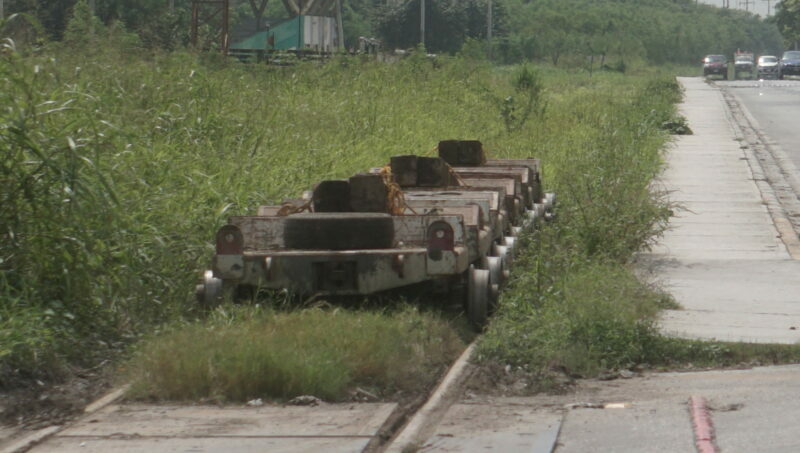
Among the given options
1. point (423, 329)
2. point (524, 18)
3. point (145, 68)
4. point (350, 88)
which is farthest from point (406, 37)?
point (423, 329)

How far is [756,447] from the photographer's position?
5.94 meters

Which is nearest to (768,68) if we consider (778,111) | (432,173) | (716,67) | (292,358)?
(716,67)

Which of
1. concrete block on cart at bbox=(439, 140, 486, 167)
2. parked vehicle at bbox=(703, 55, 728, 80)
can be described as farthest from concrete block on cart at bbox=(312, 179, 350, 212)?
parked vehicle at bbox=(703, 55, 728, 80)

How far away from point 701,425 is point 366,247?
310cm

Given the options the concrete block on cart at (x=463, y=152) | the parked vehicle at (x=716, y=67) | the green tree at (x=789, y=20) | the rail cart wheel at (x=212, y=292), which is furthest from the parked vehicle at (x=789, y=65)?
the rail cart wheel at (x=212, y=292)

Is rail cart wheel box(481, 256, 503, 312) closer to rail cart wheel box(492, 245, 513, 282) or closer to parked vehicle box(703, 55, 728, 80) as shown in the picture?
rail cart wheel box(492, 245, 513, 282)

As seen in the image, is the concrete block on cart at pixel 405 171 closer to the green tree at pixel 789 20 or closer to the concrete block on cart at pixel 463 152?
the concrete block on cart at pixel 463 152

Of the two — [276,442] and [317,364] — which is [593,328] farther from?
[276,442]

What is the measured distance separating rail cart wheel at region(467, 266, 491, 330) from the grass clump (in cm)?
59

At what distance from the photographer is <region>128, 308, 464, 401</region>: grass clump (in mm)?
7145

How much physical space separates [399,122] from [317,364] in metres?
12.5

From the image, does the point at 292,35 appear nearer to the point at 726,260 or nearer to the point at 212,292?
the point at 726,260

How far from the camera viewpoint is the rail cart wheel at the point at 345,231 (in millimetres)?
8703

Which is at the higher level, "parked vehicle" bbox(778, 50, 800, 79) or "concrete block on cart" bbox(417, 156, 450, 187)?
"concrete block on cart" bbox(417, 156, 450, 187)
